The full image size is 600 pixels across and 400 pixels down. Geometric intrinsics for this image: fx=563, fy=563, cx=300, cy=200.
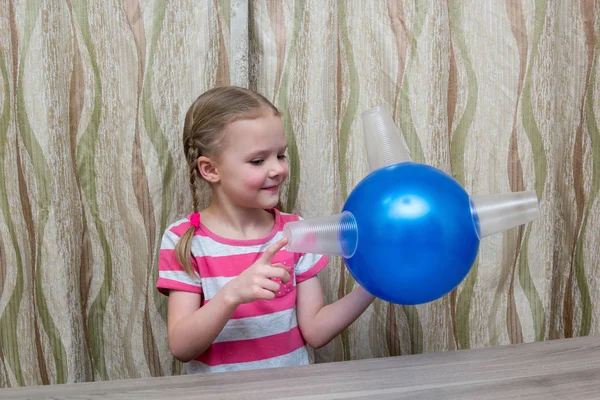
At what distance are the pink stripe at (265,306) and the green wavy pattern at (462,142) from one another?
1.42 ft

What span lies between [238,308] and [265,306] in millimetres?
54

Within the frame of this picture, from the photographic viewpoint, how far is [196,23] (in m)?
1.22

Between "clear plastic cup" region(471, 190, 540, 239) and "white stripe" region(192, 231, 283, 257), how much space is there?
505 mm

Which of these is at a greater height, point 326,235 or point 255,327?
point 326,235

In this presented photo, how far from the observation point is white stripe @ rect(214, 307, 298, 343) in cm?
110

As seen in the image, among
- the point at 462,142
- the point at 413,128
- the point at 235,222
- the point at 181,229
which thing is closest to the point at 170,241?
the point at 181,229

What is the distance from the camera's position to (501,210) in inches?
29.8

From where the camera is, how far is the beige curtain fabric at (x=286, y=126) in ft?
3.98

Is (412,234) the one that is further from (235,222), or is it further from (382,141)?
(235,222)

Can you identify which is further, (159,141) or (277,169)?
(159,141)

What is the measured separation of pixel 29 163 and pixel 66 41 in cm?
28

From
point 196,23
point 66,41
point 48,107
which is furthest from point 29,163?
point 196,23

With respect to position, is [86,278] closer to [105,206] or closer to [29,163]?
[105,206]

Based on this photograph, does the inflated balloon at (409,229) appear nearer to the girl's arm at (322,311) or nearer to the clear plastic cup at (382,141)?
the clear plastic cup at (382,141)
